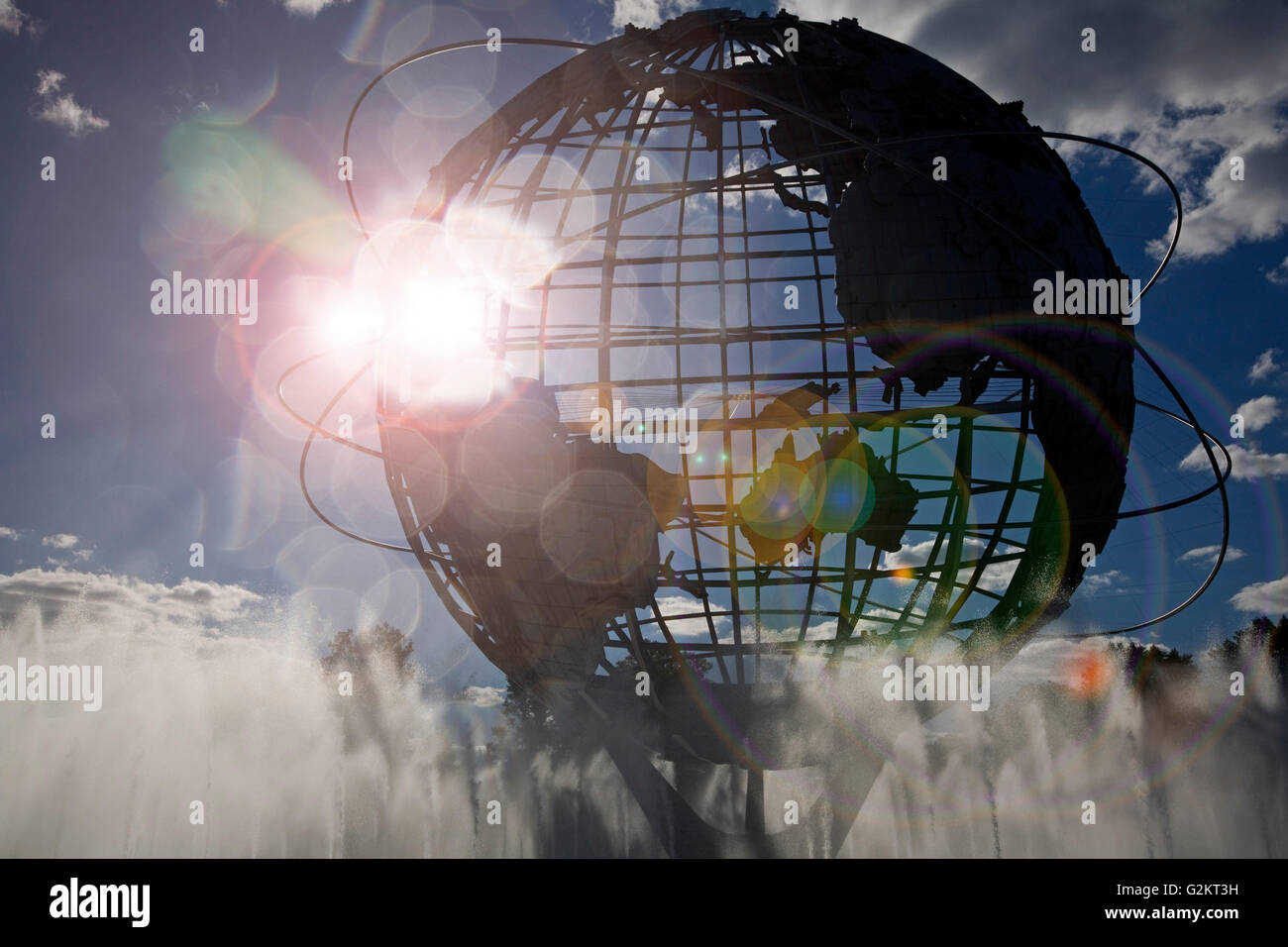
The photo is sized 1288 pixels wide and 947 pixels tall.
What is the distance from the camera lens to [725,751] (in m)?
10.2

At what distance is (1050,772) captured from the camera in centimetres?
1276

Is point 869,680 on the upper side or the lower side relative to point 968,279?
lower

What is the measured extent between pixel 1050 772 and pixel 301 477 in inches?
475

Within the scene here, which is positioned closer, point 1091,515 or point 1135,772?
point 1091,515

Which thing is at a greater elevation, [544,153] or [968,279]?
[544,153]

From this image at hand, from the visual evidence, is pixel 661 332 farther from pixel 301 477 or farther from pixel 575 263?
pixel 301 477
